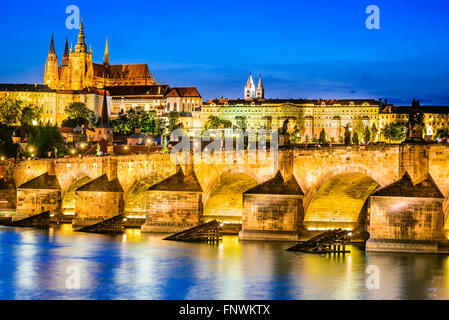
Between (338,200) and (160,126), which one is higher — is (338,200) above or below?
below

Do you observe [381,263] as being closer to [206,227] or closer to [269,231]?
[269,231]

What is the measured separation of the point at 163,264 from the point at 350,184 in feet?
37.2

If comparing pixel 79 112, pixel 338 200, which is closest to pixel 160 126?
pixel 79 112

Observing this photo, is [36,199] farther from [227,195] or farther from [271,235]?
[271,235]

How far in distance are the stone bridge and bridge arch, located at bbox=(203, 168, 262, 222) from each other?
6 cm

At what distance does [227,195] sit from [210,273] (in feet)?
49.4

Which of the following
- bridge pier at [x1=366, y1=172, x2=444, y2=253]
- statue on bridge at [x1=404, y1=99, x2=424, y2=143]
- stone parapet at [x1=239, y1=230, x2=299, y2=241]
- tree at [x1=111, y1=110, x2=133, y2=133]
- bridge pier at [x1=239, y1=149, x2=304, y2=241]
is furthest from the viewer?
tree at [x1=111, y1=110, x2=133, y2=133]

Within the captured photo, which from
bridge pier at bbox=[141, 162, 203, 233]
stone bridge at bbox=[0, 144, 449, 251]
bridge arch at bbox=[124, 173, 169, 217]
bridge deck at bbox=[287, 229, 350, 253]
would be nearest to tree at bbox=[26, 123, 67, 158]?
stone bridge at bbox=[0, 144, 449, 251]

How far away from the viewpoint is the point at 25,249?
146ft

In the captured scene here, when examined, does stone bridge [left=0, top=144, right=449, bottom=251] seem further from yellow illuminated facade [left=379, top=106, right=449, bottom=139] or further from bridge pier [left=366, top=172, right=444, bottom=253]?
yellow illuminated facade [left=379, top=106, right=449, bottom=139]

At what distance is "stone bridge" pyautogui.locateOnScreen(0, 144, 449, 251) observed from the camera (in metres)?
36.1

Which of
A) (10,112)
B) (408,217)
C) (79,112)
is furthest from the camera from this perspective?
(79,112)

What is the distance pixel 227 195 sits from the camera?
5053cm

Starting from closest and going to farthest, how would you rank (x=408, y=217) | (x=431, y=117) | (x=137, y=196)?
(x=408, y=217), (x=137, y=196), (x=431, y=117)
